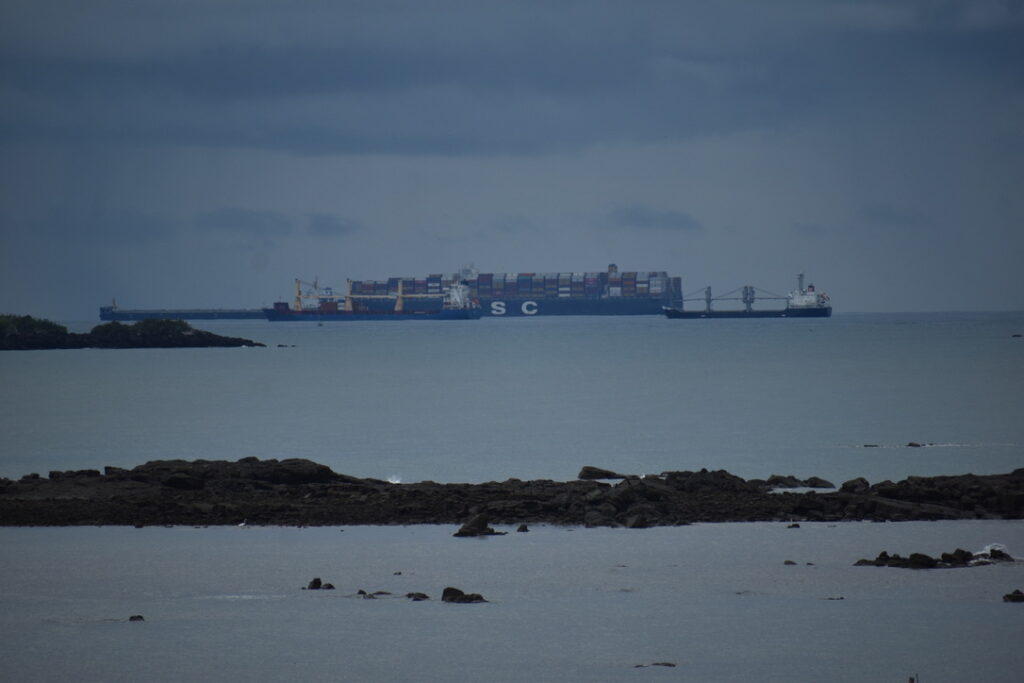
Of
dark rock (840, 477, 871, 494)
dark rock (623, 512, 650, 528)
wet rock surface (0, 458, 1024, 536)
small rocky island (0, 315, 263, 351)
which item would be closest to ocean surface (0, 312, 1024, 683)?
dark rock (623, 512, 650, 528)

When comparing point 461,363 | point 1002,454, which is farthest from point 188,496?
point 461,363

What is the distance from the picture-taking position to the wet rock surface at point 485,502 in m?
17.6

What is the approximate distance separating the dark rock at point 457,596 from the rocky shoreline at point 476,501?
Result: 3429 millimetres

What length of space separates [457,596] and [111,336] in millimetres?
99654

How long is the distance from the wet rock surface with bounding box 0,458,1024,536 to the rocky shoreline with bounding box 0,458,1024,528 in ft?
0.04

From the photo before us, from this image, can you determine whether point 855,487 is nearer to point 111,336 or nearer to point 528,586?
point 528,586

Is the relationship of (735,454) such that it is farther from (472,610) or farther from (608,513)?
(472,610)

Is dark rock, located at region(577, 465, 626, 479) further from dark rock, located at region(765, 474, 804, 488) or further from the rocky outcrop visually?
the rocky outcrop

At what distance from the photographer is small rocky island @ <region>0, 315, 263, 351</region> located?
104688 millimetres

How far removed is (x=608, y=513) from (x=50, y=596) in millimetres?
6856

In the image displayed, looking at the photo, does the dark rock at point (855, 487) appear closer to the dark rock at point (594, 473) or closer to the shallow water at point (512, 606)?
the shallow water at point (512, 606)

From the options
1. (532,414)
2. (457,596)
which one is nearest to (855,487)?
(457,596)

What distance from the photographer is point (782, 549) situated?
51.3ft

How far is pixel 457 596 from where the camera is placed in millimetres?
13234
